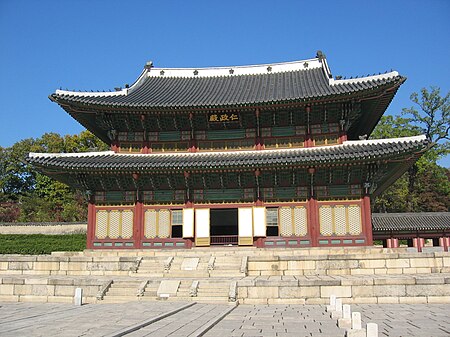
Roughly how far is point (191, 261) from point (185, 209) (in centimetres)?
Answer: 417

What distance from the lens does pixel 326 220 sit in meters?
22.1

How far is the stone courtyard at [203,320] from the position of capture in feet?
Result: 33.1

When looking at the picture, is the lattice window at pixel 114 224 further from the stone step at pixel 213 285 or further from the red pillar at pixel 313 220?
the red pillar at pixel 313 220

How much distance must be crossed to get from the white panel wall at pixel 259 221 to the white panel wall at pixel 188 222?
11.6ft

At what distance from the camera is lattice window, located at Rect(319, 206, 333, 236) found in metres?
22.0

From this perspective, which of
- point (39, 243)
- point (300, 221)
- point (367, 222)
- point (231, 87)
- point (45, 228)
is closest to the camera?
point (367, 222)

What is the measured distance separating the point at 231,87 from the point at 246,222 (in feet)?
34.8

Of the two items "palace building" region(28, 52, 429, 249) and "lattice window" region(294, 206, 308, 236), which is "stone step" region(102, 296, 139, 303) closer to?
"palace building" region(28, 52, 429, 249)

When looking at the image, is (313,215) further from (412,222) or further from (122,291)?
(412,222)

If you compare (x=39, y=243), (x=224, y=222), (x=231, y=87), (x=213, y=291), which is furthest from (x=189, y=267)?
(x=39, y=243)

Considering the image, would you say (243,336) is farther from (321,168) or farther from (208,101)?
(208,101)

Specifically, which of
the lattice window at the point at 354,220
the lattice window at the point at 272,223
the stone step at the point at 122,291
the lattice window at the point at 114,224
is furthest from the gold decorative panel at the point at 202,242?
the lattice window at the point at 354,220

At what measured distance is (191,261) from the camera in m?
19.8

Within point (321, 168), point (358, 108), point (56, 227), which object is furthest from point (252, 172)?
point (56, 227)
